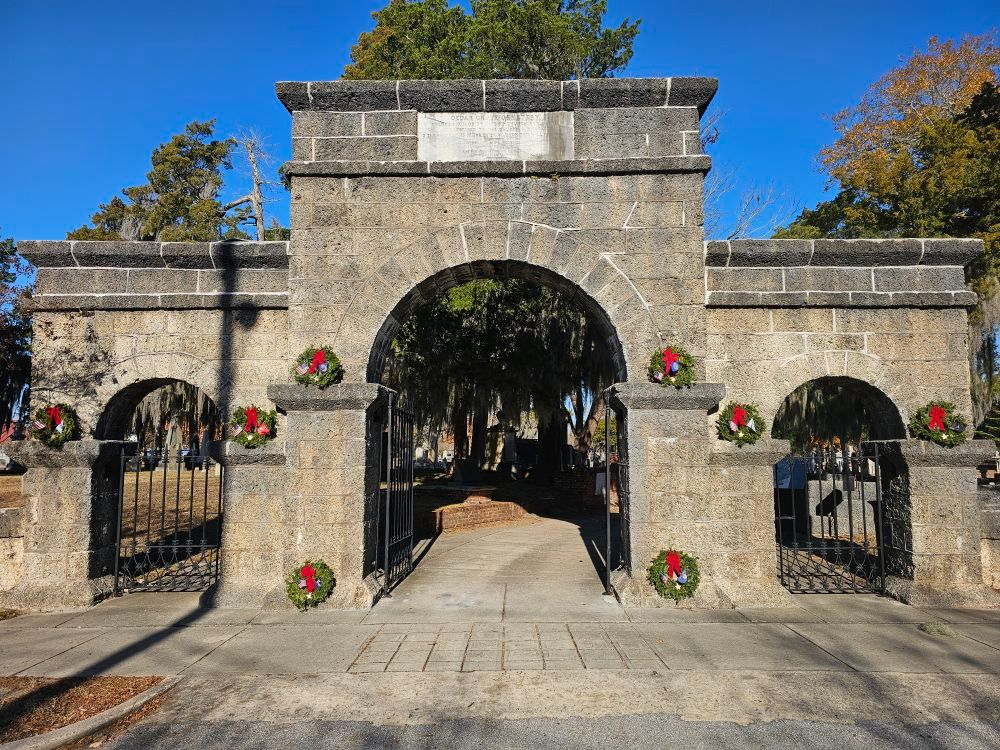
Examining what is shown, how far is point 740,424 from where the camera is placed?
6.78 metres

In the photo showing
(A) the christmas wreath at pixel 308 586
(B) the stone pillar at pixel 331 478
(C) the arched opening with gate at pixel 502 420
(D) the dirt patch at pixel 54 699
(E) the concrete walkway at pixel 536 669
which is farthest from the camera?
(C) the arched opening with gate at pixel 502 420

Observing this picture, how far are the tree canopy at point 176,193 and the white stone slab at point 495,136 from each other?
17573 millimetres

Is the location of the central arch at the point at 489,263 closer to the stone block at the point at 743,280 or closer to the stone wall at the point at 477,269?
the stone wall at the point at 477,269

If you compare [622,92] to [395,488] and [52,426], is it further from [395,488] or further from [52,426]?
[52,426]

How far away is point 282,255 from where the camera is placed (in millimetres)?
7230

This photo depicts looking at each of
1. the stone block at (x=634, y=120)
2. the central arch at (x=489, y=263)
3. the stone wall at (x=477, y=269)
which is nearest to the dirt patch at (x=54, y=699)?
the stone wall at (x=477, y=269)

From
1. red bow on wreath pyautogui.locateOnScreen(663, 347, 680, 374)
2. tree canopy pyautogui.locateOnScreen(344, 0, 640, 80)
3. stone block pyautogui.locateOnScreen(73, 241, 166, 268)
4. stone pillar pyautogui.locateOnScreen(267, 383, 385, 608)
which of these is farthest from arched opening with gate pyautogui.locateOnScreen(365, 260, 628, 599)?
tree canopy pyautogui.locateOnScreen(344, 0, 640, 80)

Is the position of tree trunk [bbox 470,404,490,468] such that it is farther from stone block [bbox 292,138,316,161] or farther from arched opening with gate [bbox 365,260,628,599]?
stone block [bbox 292,138,316,161]

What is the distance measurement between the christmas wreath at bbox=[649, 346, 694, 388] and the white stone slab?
2.50 meters

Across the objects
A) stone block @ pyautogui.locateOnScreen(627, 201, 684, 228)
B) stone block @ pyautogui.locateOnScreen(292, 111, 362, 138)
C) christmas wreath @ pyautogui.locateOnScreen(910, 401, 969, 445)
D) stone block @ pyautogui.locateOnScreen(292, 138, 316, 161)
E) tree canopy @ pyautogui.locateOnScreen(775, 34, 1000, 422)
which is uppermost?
tree canopy @ pyautogui.locateOnScreen(775, 34, 1000, 422)

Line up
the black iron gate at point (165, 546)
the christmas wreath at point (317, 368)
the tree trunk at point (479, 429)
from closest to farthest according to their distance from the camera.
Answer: the christmas wreath at point (317, 368) < the black iron gate at point (165, 546) < the tree trunk at point (479, 429)

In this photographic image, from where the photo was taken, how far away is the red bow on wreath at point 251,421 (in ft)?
22.5

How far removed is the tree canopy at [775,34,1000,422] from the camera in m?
14.9

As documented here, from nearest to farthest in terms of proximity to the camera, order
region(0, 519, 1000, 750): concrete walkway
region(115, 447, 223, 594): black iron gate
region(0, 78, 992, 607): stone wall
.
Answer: region(0, 519, 1000, 750): concrete walkway < region(0, 78, 992, 607): stone wall < region(115, 447, 223, 594): black iron gate
